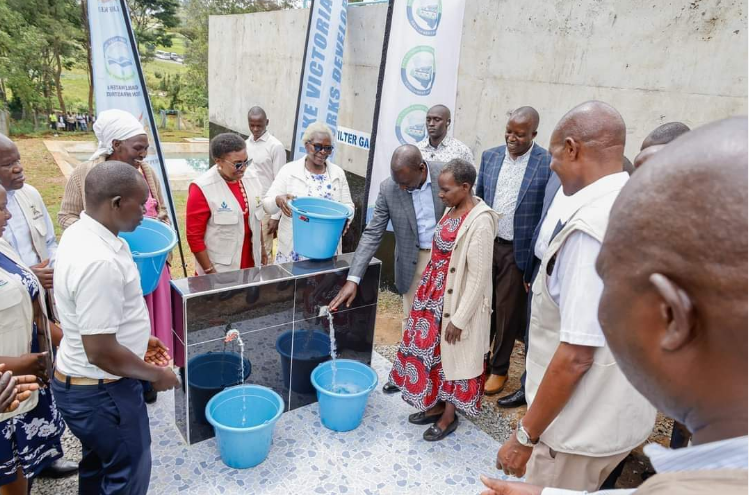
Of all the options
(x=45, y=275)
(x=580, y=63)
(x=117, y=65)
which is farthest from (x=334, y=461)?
(x=117, y=65)

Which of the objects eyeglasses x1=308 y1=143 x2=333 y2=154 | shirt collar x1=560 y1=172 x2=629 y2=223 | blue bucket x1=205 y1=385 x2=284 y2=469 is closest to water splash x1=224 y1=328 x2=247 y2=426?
blue bucket x1=205 y1=385 x2=284 y2=469

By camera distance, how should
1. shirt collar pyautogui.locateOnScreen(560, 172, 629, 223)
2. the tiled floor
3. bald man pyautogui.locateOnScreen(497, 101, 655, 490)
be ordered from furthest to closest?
the tiled floor → shirt collar pyautogui.locateOnScreen(560, 172, 629, 223) → bald man pyautogui.locateOnScreen(497, 101, 655, 490)

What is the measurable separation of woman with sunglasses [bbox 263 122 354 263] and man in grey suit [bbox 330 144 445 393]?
19.9 inches

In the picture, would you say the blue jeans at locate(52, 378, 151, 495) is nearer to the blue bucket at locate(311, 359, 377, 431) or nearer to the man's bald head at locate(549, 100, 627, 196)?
the blue bucket at locate(311, 359, 377, 431)

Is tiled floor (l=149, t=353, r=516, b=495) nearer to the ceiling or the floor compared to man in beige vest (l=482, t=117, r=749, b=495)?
nearer to the floor

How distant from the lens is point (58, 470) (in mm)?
2693

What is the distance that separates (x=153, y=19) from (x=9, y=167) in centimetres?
2029

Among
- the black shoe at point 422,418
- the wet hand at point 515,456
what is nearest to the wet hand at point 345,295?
the black shoe at point 422,418

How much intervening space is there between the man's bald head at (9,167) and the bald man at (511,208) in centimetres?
300

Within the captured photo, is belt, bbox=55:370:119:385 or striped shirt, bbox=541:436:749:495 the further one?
belt, bbox=55:370:119:385

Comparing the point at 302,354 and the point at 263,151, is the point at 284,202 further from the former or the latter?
the point at 263,151

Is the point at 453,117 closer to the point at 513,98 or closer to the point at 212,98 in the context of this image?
the point at 513,98

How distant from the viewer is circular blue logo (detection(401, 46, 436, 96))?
182 inches

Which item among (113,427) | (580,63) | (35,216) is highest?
(580,63)
